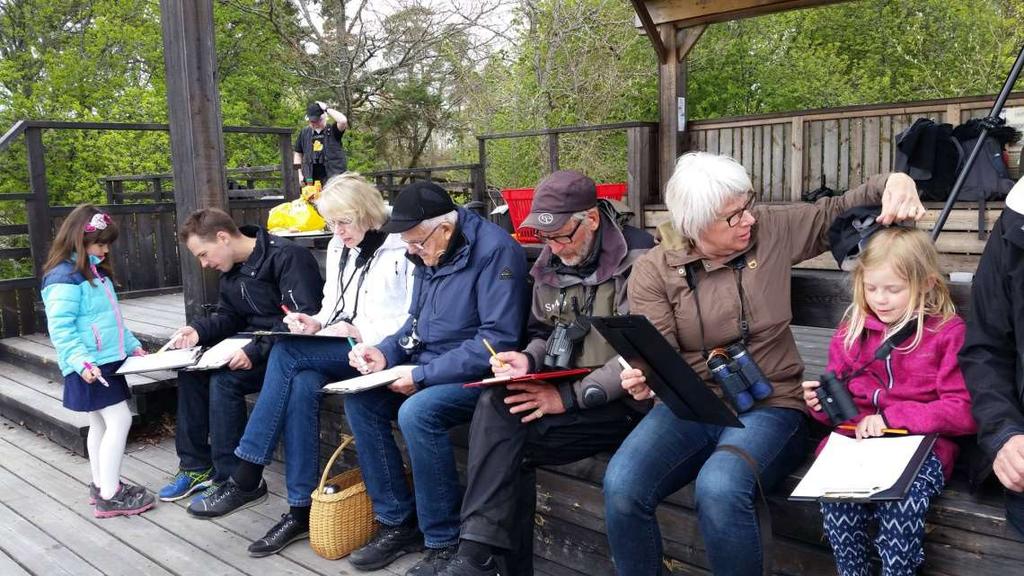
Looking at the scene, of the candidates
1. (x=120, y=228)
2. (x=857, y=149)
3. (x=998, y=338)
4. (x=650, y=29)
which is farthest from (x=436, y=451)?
(x=857, y=149)

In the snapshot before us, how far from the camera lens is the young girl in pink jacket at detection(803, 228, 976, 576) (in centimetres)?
178

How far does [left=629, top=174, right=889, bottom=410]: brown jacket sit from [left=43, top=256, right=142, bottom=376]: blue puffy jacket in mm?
2283

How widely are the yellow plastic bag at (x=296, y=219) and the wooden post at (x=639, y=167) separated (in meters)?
2.67

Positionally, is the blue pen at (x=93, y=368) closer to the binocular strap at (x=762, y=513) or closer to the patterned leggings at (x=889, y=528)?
the binocular strap at (x=762, y=513)

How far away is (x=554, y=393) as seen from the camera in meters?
2.40

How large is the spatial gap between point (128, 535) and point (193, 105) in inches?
80.6

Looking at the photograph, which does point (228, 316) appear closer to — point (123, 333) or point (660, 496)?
point (123, 333)

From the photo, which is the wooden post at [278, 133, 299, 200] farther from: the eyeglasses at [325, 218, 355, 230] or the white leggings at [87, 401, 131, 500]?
the eyeglasses at [325, 218, 355, 230]

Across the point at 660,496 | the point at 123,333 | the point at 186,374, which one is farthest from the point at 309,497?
the point at 660,496

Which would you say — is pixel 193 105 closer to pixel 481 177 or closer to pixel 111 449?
pixel 111 449

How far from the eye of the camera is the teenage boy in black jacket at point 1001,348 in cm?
171

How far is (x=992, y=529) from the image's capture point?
1.76 meters

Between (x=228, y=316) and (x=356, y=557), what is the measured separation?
1.44m

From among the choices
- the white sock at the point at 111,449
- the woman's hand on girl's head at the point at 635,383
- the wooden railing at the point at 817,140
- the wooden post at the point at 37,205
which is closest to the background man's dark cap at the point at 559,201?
the woman's hand on girl's head at the point at 635,383
